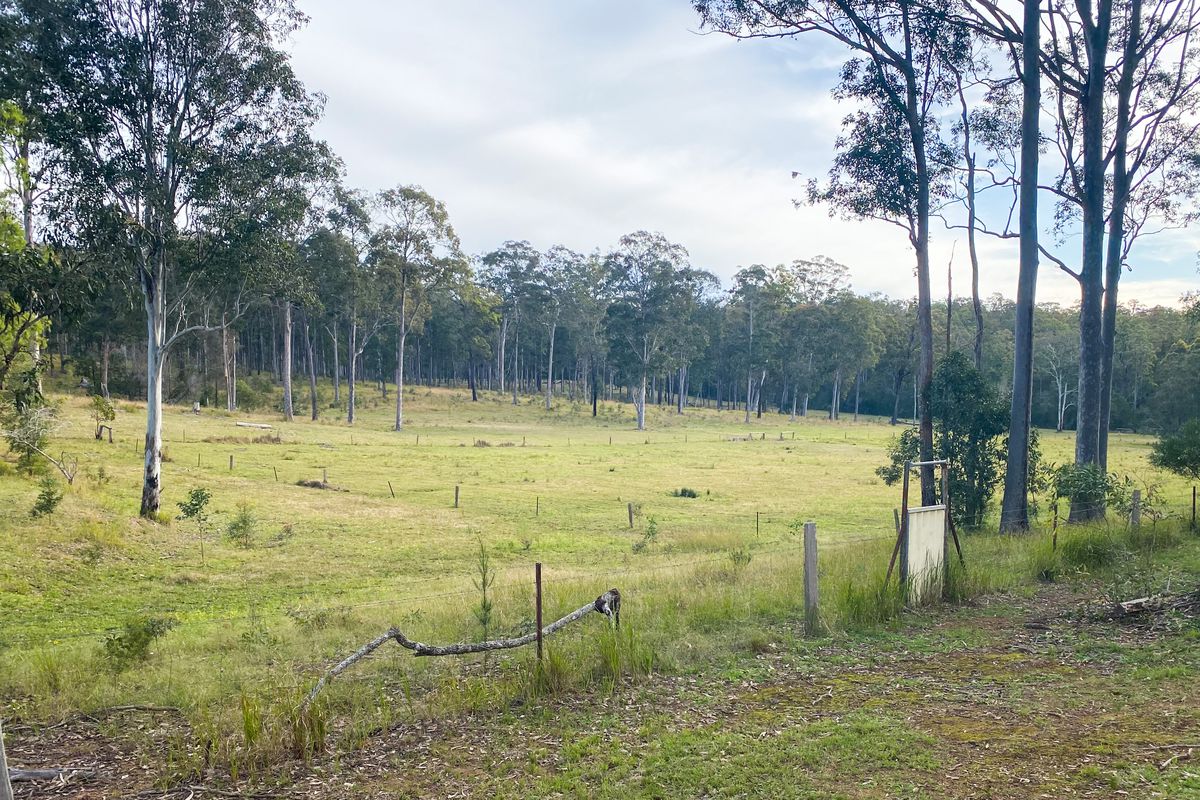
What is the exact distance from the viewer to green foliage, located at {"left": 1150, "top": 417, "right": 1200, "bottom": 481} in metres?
19.2

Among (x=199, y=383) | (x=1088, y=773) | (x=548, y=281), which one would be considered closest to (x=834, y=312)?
(x=548, y=281)

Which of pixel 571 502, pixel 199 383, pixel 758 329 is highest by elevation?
pixel 758 329

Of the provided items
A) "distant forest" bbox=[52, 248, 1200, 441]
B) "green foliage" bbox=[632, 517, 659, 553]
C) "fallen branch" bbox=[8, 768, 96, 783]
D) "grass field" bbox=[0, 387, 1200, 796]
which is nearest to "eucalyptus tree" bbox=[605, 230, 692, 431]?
"distant forest" bbox=[52, 248, 1200, 441]

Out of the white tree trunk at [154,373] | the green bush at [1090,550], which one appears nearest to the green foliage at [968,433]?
the green bush at [1090,550]

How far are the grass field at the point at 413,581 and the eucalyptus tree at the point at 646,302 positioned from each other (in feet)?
115

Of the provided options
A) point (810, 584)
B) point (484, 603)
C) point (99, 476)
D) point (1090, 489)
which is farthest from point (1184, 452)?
point (99, 476)

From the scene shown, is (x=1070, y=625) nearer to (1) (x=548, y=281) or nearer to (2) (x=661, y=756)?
(2) (x=661, y=756)

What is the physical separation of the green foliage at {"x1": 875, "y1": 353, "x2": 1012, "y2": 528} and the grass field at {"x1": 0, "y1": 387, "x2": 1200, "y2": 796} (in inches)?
91.6

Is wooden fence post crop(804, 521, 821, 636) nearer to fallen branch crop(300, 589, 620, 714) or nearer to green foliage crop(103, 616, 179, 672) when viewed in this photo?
fallen branch crop(300, 589, 620, 714)

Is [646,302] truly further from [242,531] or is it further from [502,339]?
[242,531]

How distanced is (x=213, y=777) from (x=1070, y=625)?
356 inches

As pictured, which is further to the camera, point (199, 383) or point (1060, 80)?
point (199, 383)

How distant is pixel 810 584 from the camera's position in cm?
852

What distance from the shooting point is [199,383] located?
5919 cm
